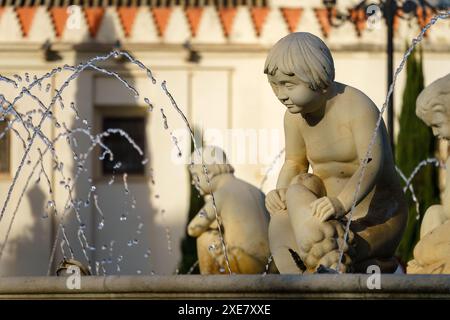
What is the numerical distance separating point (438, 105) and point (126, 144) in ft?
81.3

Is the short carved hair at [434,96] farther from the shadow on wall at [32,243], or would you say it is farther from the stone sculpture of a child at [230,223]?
the shadow on wall at [32,243]

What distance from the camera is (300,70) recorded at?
8.87m

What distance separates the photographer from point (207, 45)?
33.4 m

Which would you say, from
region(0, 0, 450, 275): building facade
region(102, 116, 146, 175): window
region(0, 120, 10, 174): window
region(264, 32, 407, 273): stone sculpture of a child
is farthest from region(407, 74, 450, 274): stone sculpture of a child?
region(0, 120, 10, 174): window

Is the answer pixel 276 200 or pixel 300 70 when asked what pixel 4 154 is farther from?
pixel 300 70

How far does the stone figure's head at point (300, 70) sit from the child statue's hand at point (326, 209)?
0.56 meters

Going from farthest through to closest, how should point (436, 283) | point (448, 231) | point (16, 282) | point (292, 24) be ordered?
point (292, 24)
point (448, 231)
point (16, 282)
point (436, 283)

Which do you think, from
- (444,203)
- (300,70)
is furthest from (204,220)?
(300,70)

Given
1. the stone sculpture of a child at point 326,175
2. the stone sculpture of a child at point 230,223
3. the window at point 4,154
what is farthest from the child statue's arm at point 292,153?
the window at point 4,154

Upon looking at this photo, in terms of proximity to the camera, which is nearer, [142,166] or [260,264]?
[260,264]
